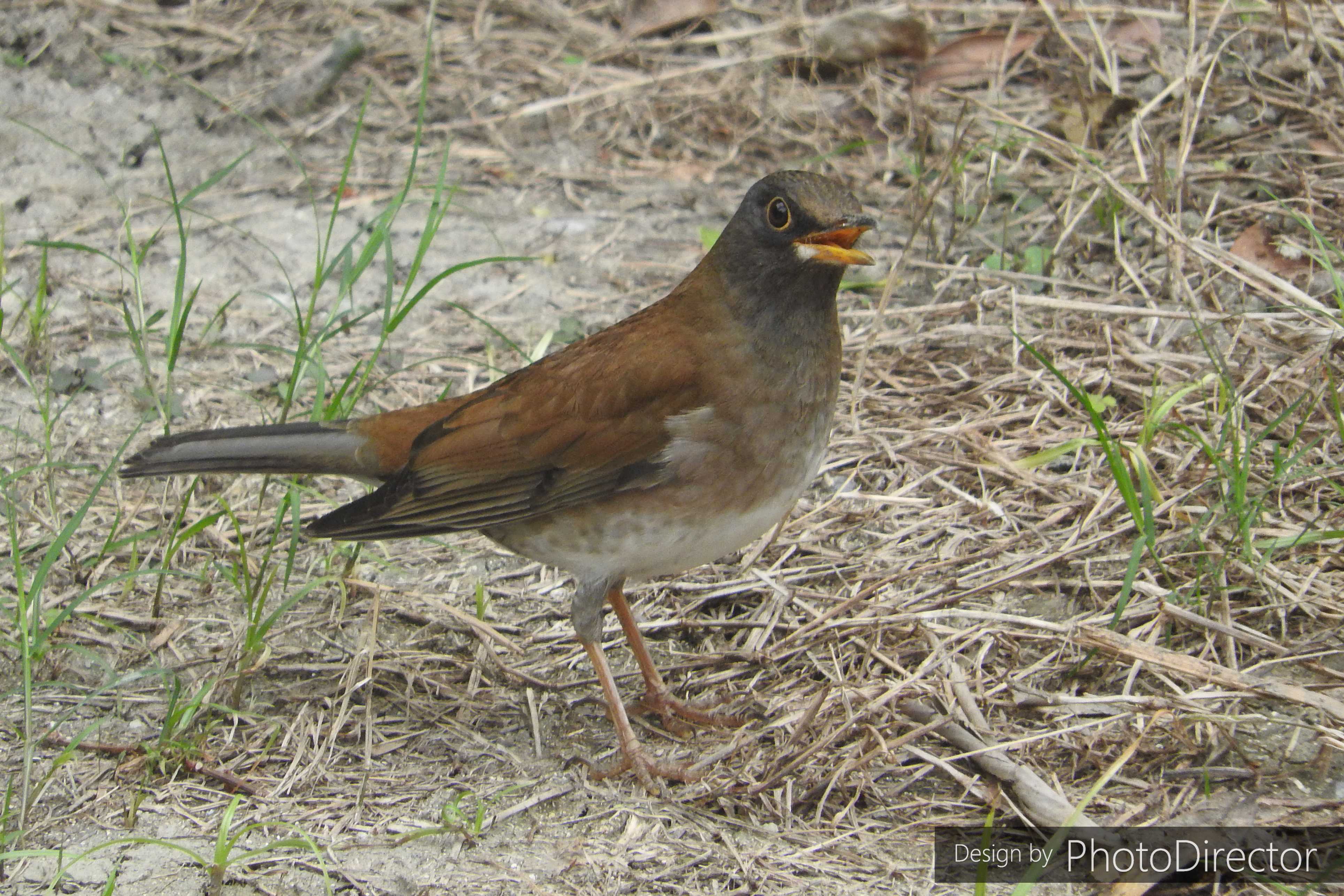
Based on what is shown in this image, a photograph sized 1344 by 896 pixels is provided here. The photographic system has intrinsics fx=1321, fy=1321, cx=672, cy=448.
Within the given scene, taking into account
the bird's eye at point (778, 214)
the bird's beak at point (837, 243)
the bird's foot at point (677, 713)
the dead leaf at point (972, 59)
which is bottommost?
the bird's foot at point (677, 713)

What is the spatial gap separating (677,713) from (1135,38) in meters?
4.64

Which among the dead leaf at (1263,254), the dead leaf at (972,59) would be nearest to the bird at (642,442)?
the dead leaf at (1263,254)

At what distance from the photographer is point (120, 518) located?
179 inches

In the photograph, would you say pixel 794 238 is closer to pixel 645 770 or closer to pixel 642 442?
pixel 642 442

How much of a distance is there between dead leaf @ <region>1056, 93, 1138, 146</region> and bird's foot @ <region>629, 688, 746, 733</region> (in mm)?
3563

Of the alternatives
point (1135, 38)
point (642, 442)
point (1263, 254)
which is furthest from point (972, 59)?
A: point (642, 442)

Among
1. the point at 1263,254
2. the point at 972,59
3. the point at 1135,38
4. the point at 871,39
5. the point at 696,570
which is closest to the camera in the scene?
the point at 696,570

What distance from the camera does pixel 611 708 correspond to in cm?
390

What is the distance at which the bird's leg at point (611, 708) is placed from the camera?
3.73 metres

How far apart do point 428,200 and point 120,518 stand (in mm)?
2480

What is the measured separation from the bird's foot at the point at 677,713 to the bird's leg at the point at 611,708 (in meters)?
0.08

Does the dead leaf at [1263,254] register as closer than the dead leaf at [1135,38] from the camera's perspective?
Yes

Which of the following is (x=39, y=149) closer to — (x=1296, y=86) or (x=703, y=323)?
(x=703, y=323)

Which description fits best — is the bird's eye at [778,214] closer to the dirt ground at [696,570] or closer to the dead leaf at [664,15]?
the dirt ground at [696,570]
